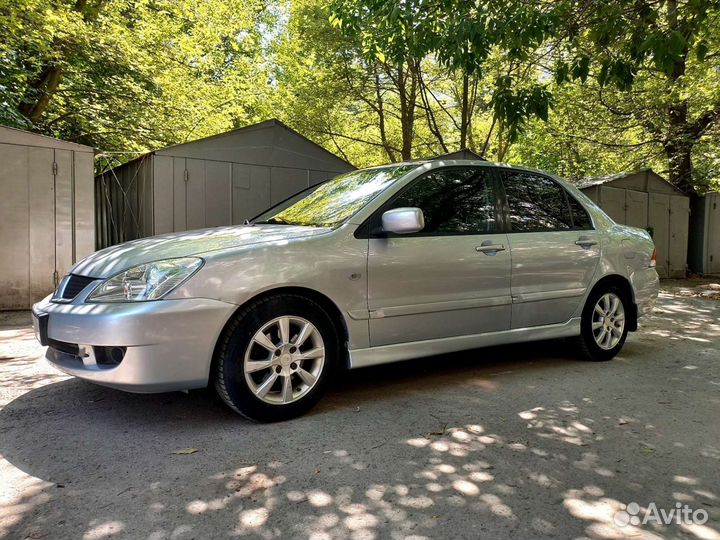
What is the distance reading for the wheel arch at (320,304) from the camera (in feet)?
9.98

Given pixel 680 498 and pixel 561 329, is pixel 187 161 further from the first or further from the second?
pixel 680 498

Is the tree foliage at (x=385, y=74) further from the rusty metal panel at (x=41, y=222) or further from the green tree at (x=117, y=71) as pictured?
the rusty metal panel at (x=41, y=222)

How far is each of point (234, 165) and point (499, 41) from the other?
14.0ft

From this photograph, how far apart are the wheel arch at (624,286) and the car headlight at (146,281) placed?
3472 millimetres

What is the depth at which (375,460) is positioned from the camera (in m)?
2.72

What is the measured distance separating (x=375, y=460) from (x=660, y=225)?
13.1 metres

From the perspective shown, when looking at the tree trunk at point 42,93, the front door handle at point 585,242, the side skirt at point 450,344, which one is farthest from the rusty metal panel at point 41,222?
the front door handle at point 585,242

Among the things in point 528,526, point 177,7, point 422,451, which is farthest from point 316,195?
point 177,7

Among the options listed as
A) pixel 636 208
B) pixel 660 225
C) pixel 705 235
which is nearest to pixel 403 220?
pixel 636 208

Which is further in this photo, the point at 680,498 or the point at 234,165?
the point at 234,165

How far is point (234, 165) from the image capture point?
835 centimetres

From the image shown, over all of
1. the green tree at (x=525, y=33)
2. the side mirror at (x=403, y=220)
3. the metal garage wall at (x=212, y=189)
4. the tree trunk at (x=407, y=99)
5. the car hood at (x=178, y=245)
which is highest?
the tree trunk at (x=407, y=99)

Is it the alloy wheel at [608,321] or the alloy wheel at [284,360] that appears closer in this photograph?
the alloy wheel at [284,360]

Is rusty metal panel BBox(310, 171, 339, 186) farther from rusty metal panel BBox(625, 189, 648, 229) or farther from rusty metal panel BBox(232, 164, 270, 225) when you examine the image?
rusty metal panel BBox(625, 189, 648, 229)
